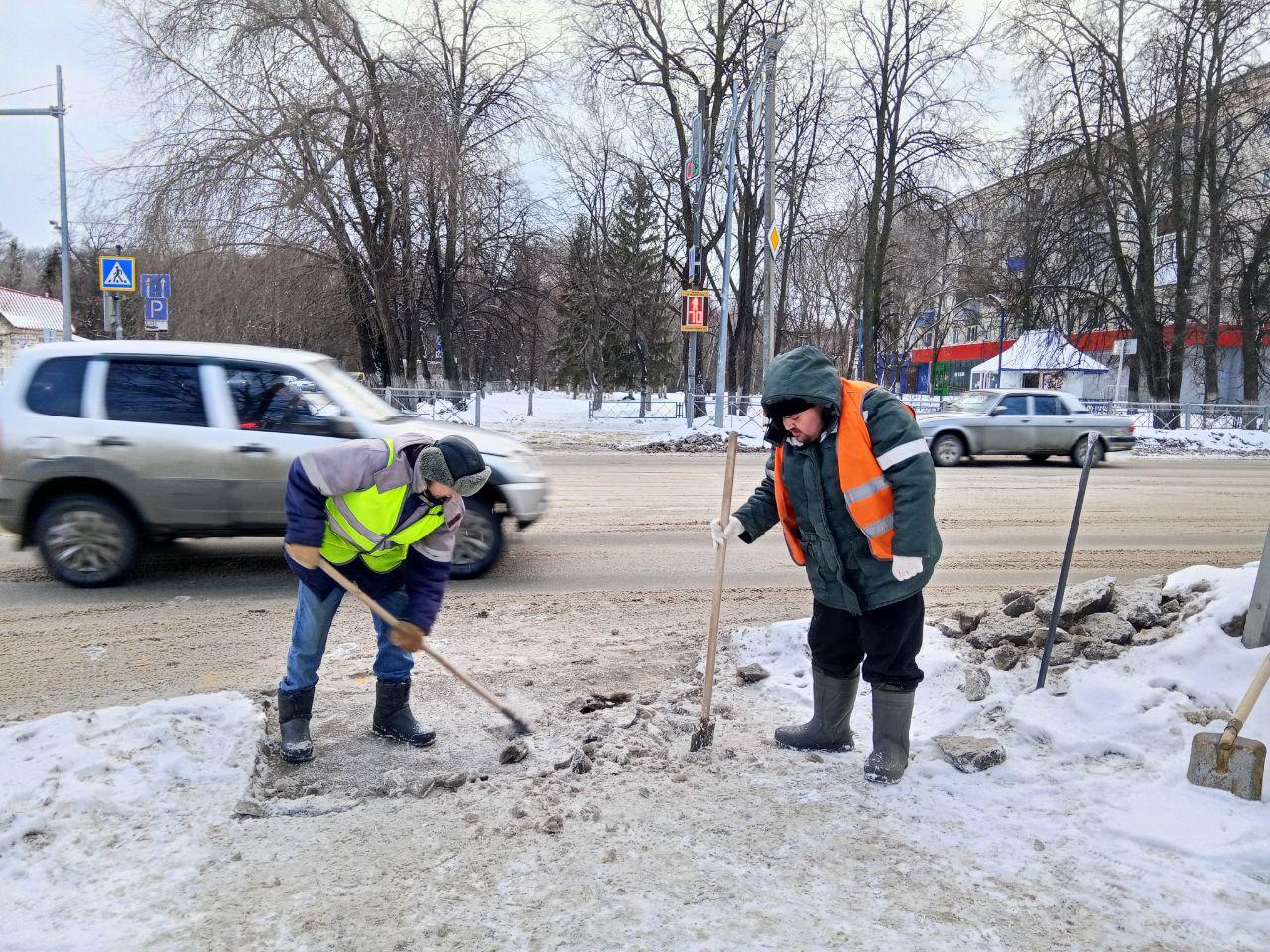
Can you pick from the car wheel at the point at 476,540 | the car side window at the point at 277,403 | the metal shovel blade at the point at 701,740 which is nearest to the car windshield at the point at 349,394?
the car side window at the point at 277,403

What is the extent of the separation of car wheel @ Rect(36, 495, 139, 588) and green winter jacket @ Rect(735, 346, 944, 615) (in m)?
5.18

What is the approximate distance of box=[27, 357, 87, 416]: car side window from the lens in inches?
247

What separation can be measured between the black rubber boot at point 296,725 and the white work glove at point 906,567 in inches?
98.4

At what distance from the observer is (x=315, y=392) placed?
6.61 m

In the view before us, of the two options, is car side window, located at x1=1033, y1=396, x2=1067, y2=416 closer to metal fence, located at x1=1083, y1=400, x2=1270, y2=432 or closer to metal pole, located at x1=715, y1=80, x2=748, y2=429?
metal pole, located at x1=715, y1=80, x2=748, y2=429

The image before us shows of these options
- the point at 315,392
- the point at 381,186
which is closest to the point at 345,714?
the point at 315,392

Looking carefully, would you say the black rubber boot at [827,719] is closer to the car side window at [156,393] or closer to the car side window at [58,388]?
the car side window at [156,393]

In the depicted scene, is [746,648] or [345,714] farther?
[746,648]

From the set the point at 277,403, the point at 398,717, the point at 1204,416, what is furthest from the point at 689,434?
the point at 398,717

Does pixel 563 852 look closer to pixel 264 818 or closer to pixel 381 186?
pixel 264 818

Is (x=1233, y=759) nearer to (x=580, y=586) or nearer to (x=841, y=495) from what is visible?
(x=841, y=495)

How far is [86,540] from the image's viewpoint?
631 centimetres

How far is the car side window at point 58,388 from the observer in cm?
627

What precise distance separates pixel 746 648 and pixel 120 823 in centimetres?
320
